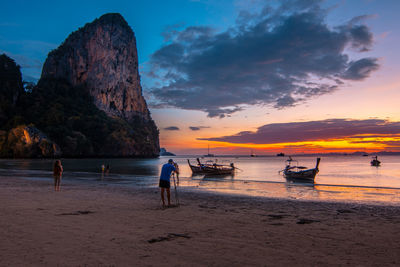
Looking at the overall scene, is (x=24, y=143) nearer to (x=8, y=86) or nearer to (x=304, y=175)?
(x=8, y=86)

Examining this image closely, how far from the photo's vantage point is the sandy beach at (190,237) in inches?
228

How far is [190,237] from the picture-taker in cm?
755

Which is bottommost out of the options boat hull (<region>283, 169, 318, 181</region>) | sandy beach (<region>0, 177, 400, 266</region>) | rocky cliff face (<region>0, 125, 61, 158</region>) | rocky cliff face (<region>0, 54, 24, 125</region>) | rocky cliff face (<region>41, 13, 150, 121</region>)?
boat hull (<region>283, 169, 318, 181</region>)

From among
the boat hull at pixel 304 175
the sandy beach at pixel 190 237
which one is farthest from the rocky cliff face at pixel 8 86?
the sandy beach at pixel 190 237

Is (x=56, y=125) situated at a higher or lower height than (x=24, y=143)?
higher

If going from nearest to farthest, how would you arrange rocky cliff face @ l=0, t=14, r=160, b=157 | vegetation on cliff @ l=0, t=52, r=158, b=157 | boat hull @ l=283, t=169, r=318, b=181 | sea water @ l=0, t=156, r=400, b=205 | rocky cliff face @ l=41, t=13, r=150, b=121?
sea water @ l=0, t=156, r=400, b=205 < boat hull @ l=283, t=169, r=318, b=181 < vegetation on cliff @ l=0, t=52, r=158, b=157 < rocky cliff face @ l=0, t=14, r=160, b=157 < rocky cliff face @ l=41, t=13, r=150, b=121

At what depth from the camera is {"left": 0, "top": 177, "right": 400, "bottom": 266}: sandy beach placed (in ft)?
19.0

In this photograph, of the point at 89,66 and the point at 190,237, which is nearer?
the point at 190,237

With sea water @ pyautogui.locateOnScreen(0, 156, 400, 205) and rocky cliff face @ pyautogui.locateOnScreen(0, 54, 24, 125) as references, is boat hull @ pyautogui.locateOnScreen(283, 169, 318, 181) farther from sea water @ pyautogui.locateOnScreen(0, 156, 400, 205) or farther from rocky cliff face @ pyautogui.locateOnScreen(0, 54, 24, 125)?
rocky cliff face @ pyautogui.locateOnScreen(0, 54, 24, 125)

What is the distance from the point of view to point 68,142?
124562mm

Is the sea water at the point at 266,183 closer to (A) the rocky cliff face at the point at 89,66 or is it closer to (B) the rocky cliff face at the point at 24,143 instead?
(B) the rocky cliff face at the point at 24,143

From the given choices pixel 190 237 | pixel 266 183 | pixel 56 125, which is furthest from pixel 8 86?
pixel 190 237

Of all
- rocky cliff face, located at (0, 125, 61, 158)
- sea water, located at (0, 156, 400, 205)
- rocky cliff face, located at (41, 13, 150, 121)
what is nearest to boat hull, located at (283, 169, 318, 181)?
sea water, located at (0, 156, 400, 205)

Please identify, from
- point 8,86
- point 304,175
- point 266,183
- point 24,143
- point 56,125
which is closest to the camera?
point 266,183
